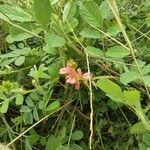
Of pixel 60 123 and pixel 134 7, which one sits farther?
pixel 134 7

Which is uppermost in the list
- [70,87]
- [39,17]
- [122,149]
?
[39,17]

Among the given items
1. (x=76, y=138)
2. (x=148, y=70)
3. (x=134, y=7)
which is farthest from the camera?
(x=134, y=7)

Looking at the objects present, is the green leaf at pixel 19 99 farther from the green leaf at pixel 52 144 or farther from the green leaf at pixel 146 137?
the green leaf at pixel 146 137

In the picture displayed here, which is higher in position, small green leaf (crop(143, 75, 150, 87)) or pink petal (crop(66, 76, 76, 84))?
pink petal (crop(66, 76, 76, 84))

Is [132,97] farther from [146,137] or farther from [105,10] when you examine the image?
[105,10]

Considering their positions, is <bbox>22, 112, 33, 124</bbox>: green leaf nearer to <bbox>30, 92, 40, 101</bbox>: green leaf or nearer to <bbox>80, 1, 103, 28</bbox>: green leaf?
<bbox>30, 92, 40, 101</bbox>: green leaf

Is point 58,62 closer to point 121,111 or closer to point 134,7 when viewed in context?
point 121,111

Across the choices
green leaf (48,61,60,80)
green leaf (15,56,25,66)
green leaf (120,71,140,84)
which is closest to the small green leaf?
green leaf (120,71,140,84)

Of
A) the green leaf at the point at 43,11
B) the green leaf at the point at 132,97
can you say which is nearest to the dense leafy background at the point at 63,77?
the green leaf at the point at 43,11

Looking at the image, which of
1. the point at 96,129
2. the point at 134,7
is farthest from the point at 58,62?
the point at 134,7
